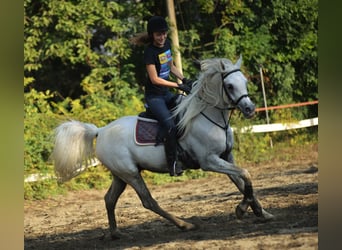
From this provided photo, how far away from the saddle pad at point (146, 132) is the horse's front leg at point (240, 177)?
627 millimetres

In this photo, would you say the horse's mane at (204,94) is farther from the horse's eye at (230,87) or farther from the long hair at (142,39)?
the long hair at (142,39)

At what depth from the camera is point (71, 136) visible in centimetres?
593

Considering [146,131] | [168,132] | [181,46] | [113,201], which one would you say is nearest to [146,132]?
[146,131]

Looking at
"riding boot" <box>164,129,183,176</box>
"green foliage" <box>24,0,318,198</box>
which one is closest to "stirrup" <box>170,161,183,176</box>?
"riding boot" <box>164,129,183,176</box>

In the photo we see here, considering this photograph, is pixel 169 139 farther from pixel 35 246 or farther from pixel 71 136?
pixel 35 246

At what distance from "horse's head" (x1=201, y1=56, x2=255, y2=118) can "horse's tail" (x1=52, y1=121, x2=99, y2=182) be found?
60.7 inches

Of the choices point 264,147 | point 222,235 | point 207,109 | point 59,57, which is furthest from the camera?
point 59,57

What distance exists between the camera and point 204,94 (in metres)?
5.57

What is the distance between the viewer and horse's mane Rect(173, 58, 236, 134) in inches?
215

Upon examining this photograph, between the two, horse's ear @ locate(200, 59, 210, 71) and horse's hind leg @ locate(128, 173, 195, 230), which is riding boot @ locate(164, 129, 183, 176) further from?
horse's ear @ locate(200, 59, 210, 71)

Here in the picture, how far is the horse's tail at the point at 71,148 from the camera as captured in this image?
589cm

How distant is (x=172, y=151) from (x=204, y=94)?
682 millimetres
